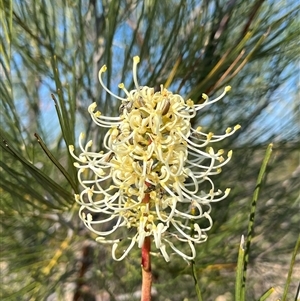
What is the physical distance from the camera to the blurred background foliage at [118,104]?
0.75m

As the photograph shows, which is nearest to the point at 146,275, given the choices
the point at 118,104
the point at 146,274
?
the point at 146,274

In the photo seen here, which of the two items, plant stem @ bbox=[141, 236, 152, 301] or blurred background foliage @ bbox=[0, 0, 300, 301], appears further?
blurred background foliage @ bbox=[0, 0, 300, 301]

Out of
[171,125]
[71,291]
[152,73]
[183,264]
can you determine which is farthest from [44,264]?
[171,125]

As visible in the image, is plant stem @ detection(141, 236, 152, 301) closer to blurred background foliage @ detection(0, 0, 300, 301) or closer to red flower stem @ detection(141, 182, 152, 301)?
red flower stem @ detection(141, 182, 152, 301)

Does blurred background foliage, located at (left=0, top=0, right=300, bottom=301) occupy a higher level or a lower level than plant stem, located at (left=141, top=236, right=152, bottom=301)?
higher

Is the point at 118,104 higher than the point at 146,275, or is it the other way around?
the point at 118,104

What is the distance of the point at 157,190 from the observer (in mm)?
401

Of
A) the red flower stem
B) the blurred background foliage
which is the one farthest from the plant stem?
the blurred background foliage

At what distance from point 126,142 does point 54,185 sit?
200 mm

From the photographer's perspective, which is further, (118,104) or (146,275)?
(118,104)

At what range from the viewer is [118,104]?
0.79 metres

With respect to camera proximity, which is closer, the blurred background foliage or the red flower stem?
the red flower stem

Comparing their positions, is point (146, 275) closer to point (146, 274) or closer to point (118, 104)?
point (146, 274)

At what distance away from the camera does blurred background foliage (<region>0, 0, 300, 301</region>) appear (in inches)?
29.4
